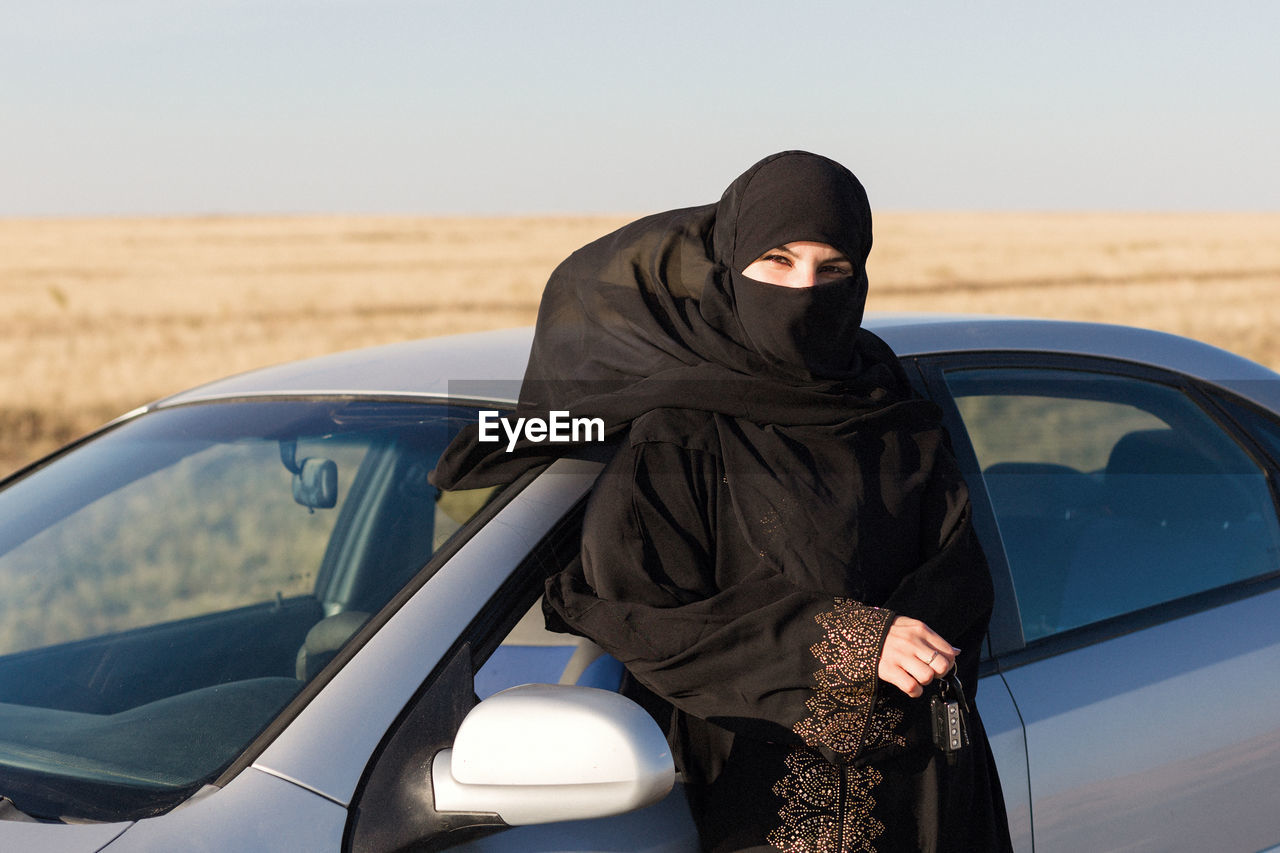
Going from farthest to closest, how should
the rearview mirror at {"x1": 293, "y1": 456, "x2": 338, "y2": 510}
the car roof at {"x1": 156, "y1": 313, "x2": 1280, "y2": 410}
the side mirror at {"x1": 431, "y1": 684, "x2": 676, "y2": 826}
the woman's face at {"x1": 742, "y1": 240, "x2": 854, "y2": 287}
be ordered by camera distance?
the rearview mirror at {"x1": 293, "y1": 456, "x2": 338, "y2": 510} → the car roof at {"x1": 156, "y1": 313, "x2": 1280, "y2": 410} → the woman's face at {"x1": 742, "y1": 240, "x2": 854, "y2": 287} → the side mirror at {"x1": 431, "y1": 684, "x2": 676, "y2": 826}

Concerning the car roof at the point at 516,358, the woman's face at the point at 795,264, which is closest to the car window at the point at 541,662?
the car roof at the point at 516,358

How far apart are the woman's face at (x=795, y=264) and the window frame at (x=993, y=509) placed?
298mm

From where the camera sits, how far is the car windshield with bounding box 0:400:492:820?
5.95 feet

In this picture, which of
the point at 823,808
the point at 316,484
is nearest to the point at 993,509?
the point at 823,808

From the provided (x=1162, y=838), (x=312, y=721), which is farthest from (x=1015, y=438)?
(x=312, y=721)

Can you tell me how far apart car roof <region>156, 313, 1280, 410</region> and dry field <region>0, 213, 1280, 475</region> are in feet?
26.9

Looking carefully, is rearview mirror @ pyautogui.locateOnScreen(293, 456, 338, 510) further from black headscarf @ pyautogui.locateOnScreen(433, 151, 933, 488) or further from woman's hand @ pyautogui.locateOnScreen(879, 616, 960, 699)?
woman's hand @ pyautogui.locateOnScreen(879, 616, 960, 699)

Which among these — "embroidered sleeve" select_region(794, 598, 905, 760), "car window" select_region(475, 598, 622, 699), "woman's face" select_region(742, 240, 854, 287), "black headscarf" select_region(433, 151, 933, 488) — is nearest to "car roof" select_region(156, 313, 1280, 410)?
"black headscarf" select_region(433, 151, 933, 488)

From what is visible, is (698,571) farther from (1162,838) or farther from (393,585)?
(1162,838)

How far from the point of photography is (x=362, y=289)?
115 ft

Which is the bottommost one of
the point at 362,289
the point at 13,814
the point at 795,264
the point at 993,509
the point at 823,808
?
the point at 823,808

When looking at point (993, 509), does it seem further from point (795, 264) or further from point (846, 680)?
point (846, 680)

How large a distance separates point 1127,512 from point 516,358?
126 cm

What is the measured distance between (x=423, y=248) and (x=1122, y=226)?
31902 millimetres
